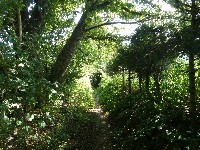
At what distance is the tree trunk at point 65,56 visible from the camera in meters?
9.70

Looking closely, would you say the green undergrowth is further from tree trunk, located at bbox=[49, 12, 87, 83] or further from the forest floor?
tree trunk, located at bbox=[49, 12, 87, 83]

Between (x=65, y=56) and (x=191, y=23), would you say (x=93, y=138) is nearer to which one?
(x=65, y=56)

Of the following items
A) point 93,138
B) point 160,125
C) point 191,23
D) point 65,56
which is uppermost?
point 65,56

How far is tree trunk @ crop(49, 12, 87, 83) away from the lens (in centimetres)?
970

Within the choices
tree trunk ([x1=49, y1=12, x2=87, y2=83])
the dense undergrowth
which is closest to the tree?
the dense undergrowth

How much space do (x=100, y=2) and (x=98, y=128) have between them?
466 centimetres

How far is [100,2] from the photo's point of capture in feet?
31.0

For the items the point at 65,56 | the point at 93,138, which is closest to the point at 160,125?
the point at 93,138

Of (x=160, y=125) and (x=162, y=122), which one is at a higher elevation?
(x=162, y=122)

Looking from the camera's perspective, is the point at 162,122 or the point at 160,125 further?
the point at 162,122

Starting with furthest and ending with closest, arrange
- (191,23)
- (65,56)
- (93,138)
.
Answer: (65,56)
(93,138)
(191,23)

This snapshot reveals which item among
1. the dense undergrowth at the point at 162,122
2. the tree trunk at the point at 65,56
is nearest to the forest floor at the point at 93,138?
the dense undergrowth at the point at 162,122

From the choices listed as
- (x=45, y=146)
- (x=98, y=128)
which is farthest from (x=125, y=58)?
(x=45, y=146)

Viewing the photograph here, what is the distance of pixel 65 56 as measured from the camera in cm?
996
